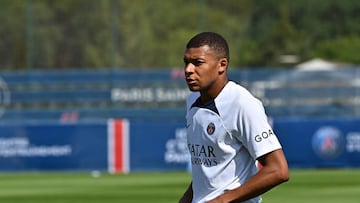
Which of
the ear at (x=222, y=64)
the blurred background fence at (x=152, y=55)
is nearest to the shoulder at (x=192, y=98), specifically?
the ear at (x=222, y=64)

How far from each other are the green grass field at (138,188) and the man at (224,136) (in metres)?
12.3

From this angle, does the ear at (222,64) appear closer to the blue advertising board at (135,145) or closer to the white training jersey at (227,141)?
the white training jersey at (227,141)

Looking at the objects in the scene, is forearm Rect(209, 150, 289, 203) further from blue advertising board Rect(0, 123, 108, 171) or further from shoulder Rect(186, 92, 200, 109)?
blue advertising board Rect(0, 123, 108, 171)

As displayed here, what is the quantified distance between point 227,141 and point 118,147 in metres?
22.2

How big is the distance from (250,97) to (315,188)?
15805 millimetres

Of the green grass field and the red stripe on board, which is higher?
the red stripe on board

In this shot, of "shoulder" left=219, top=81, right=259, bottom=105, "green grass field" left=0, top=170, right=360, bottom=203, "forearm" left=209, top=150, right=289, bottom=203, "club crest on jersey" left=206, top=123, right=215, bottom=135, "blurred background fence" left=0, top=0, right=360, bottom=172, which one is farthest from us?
"blurred background fence" left=0, top=0, right=360, bottom=172

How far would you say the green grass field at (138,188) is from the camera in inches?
766

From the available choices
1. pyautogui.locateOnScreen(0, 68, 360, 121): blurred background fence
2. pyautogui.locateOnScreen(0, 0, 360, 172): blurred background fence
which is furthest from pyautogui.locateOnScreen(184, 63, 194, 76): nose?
pyautogui.locateOnScreen(0, 68, 360, 121): blurred background fence

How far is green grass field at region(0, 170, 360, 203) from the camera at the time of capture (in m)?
19.5

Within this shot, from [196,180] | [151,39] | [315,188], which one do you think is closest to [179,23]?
[151,39]

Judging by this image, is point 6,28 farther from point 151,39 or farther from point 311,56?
point 311,56

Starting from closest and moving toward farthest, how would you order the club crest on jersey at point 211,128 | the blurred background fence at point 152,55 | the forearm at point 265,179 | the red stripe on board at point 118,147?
1. the forearm at point 265,179
2. the club crest on jersey at point 211,128
3. the red stripe on board at point 118,147
4. the blurred background fence at point 152,55

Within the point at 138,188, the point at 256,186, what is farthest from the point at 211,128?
the point at 138,188
